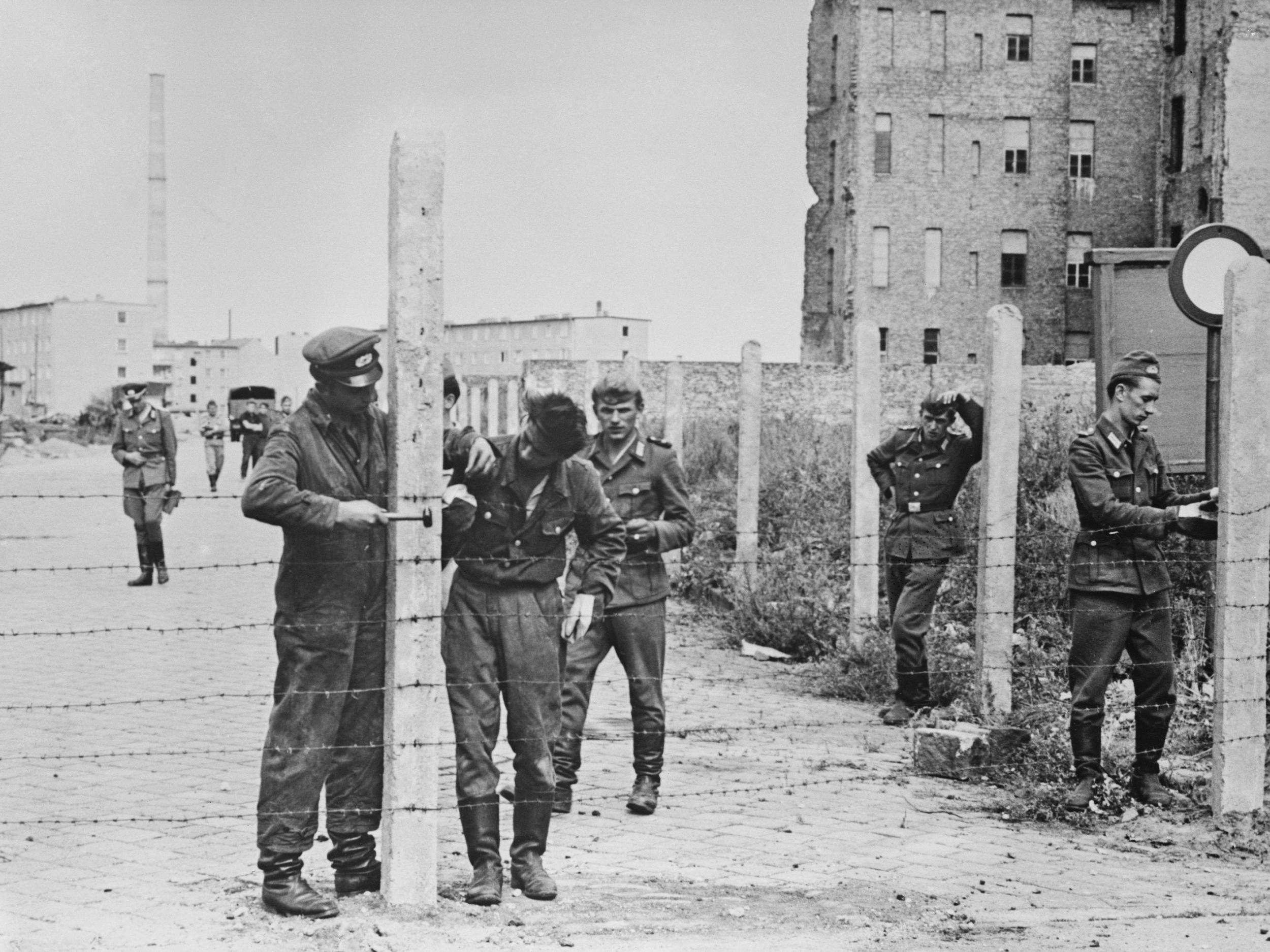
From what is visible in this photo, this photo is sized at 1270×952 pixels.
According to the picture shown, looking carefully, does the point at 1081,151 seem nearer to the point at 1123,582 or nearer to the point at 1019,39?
the point at 1019,39

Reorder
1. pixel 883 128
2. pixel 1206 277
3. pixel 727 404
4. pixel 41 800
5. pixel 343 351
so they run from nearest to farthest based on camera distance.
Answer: pixel 343 351, pixel 41 800, pixel 1206 277, pixel 727 404, pixel 883 128

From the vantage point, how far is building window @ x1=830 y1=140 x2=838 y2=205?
56.2 m

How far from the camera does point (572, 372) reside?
4009 cm

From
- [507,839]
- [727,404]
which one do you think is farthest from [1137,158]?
[507,839]

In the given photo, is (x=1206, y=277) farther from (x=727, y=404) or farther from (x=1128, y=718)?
(x=727, y=404)

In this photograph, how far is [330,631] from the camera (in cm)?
530

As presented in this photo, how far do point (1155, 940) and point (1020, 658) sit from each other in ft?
15.9

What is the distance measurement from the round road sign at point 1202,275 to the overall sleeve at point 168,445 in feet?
34.5

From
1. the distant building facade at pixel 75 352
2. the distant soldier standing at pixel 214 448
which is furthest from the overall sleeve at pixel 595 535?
the distant building facade at pixel 75 352

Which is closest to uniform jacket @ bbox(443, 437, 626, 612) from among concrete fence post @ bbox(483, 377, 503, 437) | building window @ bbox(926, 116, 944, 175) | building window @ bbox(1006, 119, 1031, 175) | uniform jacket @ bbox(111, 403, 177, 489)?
uniform jacket @ bbox(111, 403, 177, 489)

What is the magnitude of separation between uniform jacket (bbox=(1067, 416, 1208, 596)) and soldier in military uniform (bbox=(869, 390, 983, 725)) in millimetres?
2037

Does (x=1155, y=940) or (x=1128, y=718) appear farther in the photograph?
(x=1128, y=718)

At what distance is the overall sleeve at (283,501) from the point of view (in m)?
5.09

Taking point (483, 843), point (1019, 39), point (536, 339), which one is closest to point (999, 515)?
point (483, 843)
